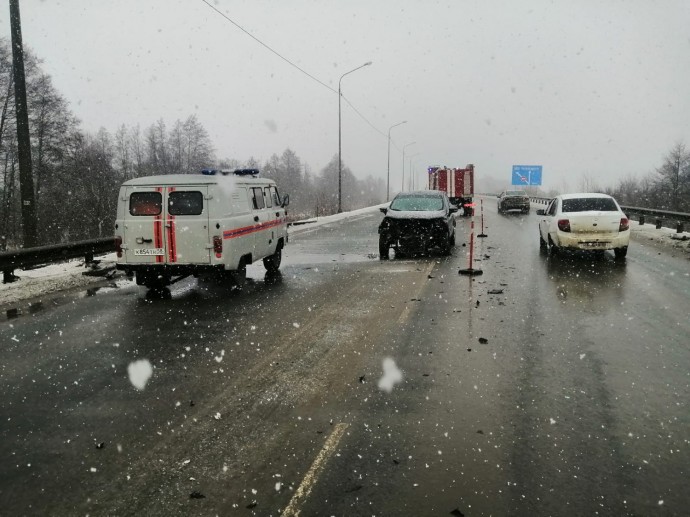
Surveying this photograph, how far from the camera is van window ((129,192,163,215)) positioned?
9203mm

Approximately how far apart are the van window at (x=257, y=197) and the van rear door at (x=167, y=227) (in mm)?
1747

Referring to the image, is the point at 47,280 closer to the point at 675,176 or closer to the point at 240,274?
the point at 240,274

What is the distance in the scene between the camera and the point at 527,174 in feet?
212

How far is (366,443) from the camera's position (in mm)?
3852

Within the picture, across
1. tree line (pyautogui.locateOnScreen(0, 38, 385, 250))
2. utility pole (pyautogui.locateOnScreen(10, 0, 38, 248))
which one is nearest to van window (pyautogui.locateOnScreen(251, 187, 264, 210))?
utility pole (pyautogui.locateOnScreen(10, 0, 38, 248))

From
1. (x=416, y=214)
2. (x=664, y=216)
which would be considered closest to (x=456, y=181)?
(x=664, y=216)

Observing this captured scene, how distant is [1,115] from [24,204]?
28.6 metres

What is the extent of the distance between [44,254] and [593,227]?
41.3ft

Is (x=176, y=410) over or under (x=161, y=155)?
under

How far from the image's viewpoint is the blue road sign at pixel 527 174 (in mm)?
63938

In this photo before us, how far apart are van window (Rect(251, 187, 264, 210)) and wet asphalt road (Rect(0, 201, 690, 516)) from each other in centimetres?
270

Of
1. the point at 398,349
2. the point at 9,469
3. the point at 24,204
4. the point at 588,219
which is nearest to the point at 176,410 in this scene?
the point at 9,469

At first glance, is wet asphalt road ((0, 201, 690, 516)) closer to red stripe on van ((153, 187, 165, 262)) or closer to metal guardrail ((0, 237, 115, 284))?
red stripe on van ((153, 187, 165, 262))

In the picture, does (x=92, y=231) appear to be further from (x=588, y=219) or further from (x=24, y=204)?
(x=588, y=219)
